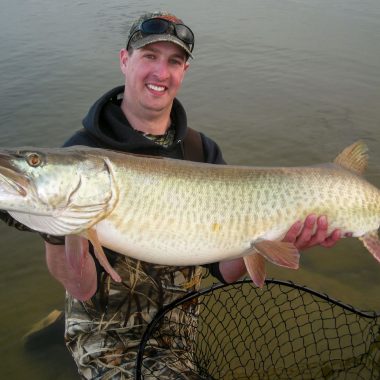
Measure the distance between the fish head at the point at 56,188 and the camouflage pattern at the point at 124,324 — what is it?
53 cm

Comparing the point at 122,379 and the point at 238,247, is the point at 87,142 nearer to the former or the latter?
the point at 238,247

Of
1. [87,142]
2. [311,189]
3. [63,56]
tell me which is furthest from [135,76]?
[63,56]

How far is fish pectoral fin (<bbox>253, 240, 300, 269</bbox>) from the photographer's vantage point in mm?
2410

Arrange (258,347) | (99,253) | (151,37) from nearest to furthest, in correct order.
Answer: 1. (99,253)
2. (151,37)
3. (258,347)

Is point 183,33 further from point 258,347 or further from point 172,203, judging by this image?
point 258,347

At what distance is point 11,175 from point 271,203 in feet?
4.62

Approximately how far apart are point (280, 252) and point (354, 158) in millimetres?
912

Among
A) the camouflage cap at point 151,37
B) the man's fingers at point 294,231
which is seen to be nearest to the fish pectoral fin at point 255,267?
the man's fingers at point 294,231

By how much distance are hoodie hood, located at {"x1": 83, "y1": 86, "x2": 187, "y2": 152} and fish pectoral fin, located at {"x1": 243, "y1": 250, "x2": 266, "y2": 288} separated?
881mm

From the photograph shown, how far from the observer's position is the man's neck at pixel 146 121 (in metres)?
2.84

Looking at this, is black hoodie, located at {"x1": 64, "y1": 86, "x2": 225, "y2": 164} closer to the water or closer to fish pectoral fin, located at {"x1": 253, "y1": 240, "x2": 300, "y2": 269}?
fish pectoral fin, located at {"x1": 253, "y1": 240, "x2": 300, "y2": 269}

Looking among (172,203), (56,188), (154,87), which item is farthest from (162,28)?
(56,188)

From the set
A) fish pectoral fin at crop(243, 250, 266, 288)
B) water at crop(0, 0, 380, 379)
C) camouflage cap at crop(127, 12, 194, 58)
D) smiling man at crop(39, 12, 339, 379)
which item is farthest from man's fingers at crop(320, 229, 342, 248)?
water at crop(0, 0, 380, 379)

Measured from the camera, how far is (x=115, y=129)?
271cm
